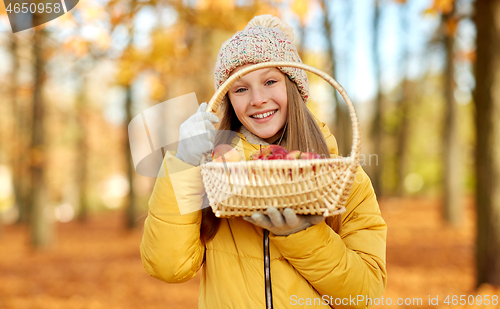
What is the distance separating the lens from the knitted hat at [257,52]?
5.16ft

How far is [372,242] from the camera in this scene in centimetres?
151

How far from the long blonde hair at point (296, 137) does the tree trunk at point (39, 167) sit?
7807 mm

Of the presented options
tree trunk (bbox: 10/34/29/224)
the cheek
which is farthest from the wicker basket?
tree trunk (bbox: 10/34/29/224)

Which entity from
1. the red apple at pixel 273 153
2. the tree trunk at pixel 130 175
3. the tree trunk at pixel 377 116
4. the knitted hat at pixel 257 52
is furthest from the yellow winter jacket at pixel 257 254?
the tree trunk at pixel 377 116

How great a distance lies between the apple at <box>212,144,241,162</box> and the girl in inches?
1.8

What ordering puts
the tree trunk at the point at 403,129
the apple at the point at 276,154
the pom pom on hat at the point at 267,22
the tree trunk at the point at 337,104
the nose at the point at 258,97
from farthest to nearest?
the tree trunk at the point at 403,129
the tree trunk at the point at 337,104
the pom pom on hat at the point at 267,22
the nose at the point at 258,97
the apple at the point at 276,154

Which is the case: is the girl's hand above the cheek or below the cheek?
below

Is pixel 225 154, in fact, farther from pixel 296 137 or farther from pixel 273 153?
pixel 296 137

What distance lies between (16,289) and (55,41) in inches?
186

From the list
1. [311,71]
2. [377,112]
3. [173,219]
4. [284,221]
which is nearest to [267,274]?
[284,221]

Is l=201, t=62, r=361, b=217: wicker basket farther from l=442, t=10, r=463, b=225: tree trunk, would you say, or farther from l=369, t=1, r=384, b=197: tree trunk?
l=369, t=1, r=384, b=197: tree trunk

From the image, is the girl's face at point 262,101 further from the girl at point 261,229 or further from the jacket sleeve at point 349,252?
the jacket sleeve at point 349,252

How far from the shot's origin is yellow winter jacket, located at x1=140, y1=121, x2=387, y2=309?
1.36 meters

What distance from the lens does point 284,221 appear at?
→ 1.23 metres
